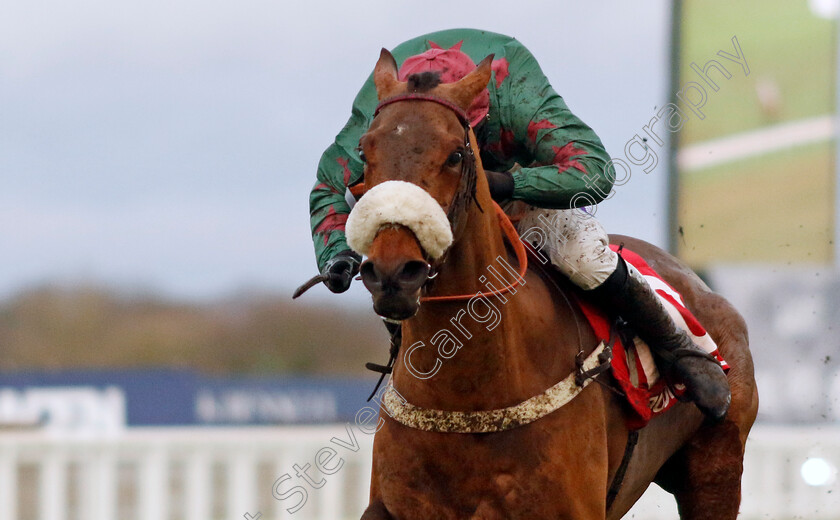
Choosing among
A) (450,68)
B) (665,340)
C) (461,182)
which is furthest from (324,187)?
(665,340)

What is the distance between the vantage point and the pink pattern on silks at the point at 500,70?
3.77 m

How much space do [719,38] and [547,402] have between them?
5.00 m

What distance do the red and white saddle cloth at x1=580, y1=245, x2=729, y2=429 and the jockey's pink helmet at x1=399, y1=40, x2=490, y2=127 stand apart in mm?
836

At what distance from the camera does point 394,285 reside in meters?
2.78

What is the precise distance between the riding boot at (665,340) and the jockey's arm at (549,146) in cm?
36

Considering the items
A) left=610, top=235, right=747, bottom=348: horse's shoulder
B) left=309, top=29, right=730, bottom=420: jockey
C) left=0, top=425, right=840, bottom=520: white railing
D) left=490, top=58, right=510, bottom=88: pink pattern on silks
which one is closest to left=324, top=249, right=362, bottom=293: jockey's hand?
left=309, top=29, right=730, bottom=420: jockey

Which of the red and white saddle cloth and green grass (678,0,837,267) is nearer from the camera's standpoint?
the red and white saddle cloth

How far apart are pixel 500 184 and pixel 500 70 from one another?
1.73ft

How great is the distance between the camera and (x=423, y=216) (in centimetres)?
287

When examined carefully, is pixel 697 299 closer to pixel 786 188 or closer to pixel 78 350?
pixel 786 188

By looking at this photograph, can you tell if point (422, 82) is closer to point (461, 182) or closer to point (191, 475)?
point (461, 182)

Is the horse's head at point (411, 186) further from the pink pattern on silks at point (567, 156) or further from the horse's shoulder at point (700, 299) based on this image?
the horse's shoulder at point (700, 299)

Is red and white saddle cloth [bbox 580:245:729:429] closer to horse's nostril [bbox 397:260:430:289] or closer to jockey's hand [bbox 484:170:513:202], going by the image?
jockey's hand [bbox 484:170:513:202]

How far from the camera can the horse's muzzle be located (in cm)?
279
